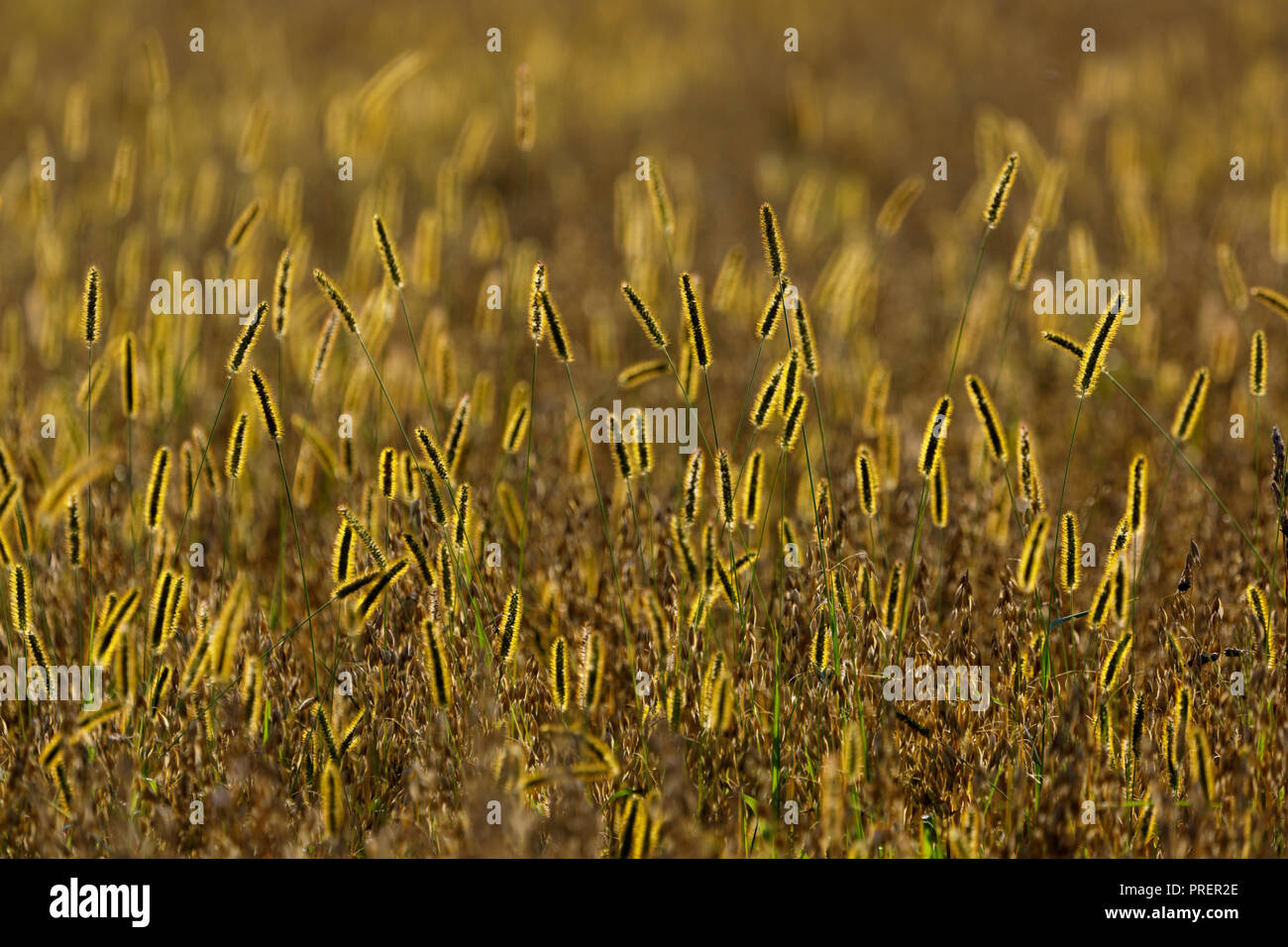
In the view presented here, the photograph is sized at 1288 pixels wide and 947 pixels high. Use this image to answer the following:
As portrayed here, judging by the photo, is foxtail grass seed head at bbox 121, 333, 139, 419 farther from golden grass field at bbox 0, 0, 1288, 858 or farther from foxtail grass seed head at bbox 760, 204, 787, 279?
foxtail grass seed head at bbox 760, 204, 787, 279

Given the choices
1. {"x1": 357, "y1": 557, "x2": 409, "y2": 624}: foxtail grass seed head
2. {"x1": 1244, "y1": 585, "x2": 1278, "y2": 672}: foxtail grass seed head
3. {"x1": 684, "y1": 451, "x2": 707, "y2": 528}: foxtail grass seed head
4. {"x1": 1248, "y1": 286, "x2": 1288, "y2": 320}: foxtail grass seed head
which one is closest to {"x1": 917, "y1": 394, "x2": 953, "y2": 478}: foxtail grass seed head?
{"x1": 684, "y1": 451, "x2": 707, "y2": 528}: foxtail grass seed head

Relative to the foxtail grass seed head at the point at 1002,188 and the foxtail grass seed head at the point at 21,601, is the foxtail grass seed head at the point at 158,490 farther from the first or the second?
the foxtail grass seed head at the point at 1002,188

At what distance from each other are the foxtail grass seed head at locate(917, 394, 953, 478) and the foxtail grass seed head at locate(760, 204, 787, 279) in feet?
1.07

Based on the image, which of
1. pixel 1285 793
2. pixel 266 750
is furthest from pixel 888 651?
pixel 266 750

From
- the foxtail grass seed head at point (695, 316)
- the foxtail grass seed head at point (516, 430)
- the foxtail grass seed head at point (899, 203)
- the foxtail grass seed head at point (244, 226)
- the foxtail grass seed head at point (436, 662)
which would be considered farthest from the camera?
the foxtail grass seed head at point (899, 203)

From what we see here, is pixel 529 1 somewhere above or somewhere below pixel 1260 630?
above

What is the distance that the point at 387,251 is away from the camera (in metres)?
2.03

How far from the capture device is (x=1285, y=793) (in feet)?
5.98

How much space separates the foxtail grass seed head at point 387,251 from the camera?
6.30ft

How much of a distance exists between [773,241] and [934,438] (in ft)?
1.31

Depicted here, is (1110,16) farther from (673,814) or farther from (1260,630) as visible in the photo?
(673,814)

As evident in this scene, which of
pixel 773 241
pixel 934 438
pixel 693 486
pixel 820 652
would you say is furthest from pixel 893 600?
pixel 773 241

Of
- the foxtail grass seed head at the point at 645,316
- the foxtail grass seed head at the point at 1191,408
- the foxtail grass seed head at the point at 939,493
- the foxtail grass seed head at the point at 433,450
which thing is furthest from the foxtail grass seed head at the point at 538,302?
the foxtail grass seed head at the point at 1191,408
